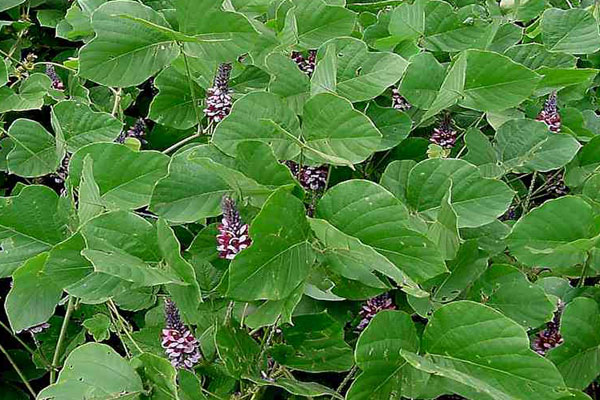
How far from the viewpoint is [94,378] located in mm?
688

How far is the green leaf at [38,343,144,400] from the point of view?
679mm

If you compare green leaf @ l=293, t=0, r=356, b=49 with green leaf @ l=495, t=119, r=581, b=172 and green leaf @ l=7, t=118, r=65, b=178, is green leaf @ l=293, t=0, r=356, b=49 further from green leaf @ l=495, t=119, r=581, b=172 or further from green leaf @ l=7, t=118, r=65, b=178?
green leaf @ l=7, t=118, r=65, b=178

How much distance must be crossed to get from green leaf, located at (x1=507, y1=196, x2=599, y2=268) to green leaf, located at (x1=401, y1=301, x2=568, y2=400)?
0.48ft

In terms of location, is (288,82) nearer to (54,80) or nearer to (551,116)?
(551,116)

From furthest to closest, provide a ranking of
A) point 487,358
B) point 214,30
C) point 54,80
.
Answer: point 54,80, point 214,30, point 487,358

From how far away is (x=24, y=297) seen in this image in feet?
2.57

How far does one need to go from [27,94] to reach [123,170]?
46 cm

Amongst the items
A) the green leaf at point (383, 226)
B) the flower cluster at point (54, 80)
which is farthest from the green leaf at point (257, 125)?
the flower cluster at point (54, 80)

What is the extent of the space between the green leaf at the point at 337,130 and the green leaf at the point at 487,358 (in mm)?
182

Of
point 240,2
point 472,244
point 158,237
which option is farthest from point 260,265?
point 240,2

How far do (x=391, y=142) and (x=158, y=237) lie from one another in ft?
1.09

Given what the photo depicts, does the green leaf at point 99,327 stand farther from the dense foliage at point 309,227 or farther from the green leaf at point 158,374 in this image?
the green leaf at point 158,374

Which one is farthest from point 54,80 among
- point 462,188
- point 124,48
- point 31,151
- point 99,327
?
point 462,188

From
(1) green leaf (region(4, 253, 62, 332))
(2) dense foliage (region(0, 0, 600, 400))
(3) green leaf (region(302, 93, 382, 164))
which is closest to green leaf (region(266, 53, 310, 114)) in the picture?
(2) dense foliage (region(0, 0, 600, 400))
